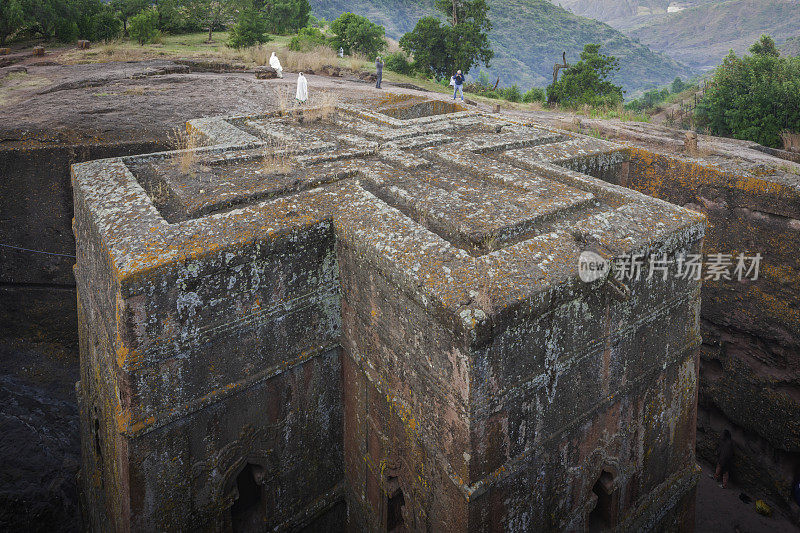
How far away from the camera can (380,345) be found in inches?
146

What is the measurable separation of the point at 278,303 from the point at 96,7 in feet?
78.7

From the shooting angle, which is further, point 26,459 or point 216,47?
point 216,47

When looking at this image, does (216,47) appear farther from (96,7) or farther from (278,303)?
(278,303)

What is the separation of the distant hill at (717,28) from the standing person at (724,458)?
10441cm

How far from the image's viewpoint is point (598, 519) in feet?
14.4

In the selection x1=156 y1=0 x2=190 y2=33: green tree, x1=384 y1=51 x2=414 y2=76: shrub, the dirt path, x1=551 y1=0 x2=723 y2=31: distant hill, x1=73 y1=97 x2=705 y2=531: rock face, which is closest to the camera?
x1=73 y1=97 x2=705 y2=531: rock face

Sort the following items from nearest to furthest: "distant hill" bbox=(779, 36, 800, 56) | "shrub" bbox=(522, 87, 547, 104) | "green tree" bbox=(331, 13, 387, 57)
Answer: "green tree" bbox=(331, 13, 387, 57) → "shrub" bbox=(522, 87, 547, 104) → "distant hill" bbox=(779, 36, 800, 56)

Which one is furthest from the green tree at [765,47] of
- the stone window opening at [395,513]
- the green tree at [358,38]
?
the stone window opening at [395,513]

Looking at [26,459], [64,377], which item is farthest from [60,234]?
[26,459]

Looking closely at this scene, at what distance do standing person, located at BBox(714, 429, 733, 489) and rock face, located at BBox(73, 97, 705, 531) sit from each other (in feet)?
8.08

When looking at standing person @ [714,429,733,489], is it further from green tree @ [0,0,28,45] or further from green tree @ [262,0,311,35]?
green tree @ [262,0,311,35]

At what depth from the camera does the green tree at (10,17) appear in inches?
691

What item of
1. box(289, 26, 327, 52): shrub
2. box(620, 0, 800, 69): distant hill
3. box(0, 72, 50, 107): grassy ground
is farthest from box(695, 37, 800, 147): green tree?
box(620, 0, 800, 69): distant hill

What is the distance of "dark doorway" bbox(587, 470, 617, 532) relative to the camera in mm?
4164
